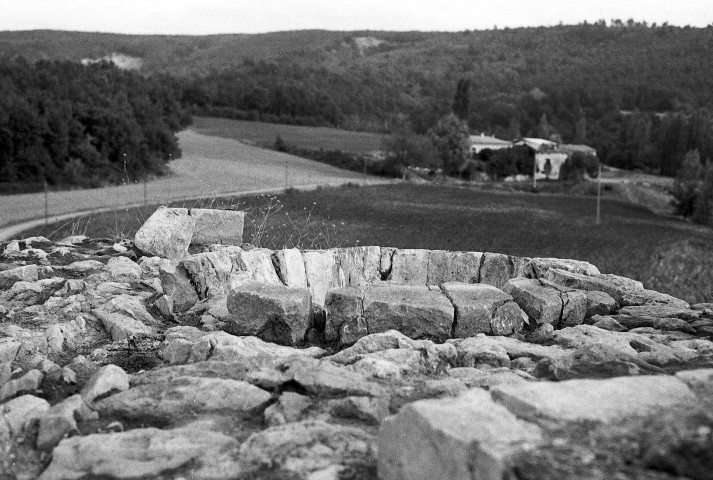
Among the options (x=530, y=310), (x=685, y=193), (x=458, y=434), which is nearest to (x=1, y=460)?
(x=458, y=434)

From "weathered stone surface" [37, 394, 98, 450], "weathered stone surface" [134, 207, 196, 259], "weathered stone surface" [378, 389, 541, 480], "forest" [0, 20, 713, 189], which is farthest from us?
"forest" [0, 20, 713, 189]

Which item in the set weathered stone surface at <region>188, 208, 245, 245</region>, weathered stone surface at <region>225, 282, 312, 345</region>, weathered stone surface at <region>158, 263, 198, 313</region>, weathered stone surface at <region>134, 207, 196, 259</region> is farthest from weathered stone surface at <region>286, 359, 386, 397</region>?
weathered stone surface at <region>188, 208, 245, 245</region>

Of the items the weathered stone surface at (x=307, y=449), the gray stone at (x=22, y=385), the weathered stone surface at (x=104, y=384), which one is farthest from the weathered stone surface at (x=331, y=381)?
the gray stone at (x=22, y=385)

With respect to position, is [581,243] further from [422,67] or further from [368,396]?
[422,67]

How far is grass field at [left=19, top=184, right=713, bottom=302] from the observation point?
89.6 feet

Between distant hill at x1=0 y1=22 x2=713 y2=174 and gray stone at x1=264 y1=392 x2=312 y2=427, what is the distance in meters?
77.6

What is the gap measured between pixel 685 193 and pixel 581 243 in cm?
2350

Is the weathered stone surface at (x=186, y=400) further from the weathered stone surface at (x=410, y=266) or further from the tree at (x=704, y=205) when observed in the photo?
the tree at (x=704, y=205)

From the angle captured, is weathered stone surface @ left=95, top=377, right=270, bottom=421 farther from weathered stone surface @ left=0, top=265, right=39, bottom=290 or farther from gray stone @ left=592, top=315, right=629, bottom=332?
gray stone @ left=592, top=315, right=629, bottom=332

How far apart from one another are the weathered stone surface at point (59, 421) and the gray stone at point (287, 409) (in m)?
1.18

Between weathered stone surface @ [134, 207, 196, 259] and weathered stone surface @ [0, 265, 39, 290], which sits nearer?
weathered stone surface @ [0, 265, 39, 290]

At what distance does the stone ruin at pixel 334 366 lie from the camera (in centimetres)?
429

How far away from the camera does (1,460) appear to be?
518 cm

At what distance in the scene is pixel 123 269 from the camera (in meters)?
10.0
